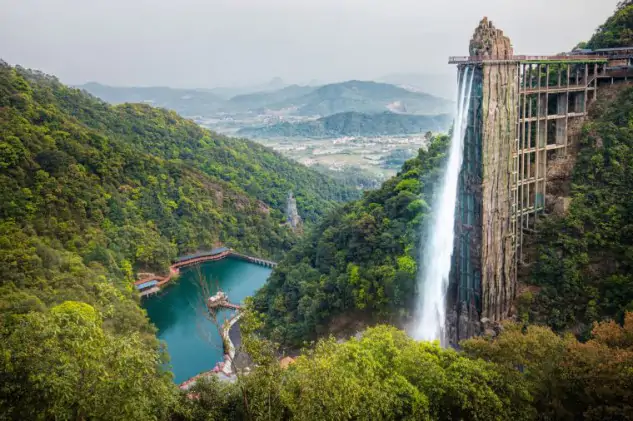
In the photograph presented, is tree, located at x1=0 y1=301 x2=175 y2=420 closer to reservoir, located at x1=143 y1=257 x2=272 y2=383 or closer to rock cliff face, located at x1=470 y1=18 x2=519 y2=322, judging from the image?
reservoir, located at x1=143 y1=257 x2=272 y2=383

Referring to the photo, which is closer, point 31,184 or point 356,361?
point 356,361

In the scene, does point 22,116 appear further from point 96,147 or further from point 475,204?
point 475,204

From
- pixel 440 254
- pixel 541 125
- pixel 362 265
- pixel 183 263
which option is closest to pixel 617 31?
pixel 541 125

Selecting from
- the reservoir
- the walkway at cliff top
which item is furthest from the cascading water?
the walkway at cliff top

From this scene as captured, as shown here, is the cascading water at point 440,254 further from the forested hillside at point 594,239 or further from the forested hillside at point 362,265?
the forested hillside at point 594,239

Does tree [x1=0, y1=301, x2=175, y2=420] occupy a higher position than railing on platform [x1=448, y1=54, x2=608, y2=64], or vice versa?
railing on platform [x1=448, y1=54, x2=608, y2=64]

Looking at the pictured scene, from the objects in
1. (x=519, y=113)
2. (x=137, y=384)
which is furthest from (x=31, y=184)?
(x=519, y=113)
